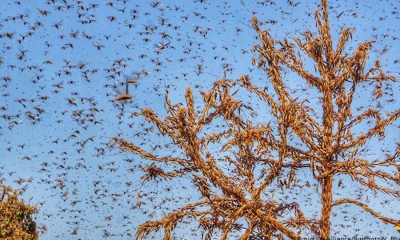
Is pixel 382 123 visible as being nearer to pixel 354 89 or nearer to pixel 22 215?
pixel 354 89

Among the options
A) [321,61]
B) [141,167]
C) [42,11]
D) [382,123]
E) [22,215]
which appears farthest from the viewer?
[22,215]

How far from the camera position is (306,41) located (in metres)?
11.2

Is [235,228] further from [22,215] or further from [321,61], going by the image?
[22,215]

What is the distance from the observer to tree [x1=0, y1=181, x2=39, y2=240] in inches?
755

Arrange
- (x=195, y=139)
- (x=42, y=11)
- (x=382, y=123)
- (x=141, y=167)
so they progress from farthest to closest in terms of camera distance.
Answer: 1. (x=42, y=11)
2. (x=382, y=123)
3. (x=141, y=167)
4. (x=195, y=139)

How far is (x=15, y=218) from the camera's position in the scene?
19656 mm

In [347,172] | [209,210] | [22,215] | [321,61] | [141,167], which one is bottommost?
[22,215]

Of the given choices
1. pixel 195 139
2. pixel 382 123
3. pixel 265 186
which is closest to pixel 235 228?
pixel 265 186

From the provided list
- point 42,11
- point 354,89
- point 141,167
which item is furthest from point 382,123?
point 42,11

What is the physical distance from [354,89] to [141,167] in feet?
13.4

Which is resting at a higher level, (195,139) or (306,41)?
(306,41)

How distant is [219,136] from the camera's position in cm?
1063

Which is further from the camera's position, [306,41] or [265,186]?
[306,41]

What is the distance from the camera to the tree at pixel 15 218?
1919cm
